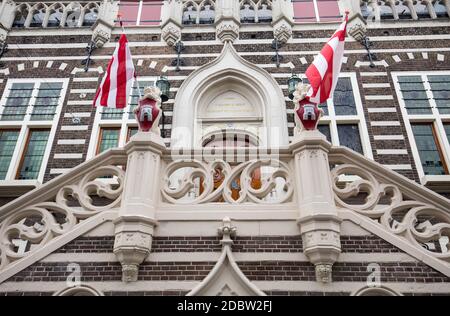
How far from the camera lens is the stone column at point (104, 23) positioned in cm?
1226

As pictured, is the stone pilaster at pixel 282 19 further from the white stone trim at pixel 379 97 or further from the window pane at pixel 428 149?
the window pane at pixel 428 149

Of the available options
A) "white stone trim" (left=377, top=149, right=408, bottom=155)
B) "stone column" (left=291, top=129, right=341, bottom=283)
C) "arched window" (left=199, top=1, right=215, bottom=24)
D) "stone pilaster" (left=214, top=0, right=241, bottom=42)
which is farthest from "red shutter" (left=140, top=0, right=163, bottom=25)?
"stone column" (left=291, top=129, right=341, bottom=283)

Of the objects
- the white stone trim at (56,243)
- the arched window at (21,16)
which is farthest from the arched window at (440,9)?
the arched window at (21,16)

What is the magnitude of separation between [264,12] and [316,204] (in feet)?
33.4

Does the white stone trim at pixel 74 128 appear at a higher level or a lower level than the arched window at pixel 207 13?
lower

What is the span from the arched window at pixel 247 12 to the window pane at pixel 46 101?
6.81 meters

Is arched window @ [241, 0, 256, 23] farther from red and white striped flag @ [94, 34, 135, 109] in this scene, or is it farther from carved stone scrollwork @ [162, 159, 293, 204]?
carved stone scrollwork @ [162, 159, 293, 204]

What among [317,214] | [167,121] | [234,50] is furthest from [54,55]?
[317,214]

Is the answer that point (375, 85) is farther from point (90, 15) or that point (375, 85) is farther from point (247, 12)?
point (90, 15)

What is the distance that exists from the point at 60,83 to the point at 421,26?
12239 millimetres

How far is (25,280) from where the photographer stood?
480 centimetres

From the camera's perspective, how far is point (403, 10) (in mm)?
12727

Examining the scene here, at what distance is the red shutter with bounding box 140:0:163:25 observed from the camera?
13.1m

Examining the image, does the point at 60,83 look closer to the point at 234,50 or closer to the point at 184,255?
the point at 234,50
